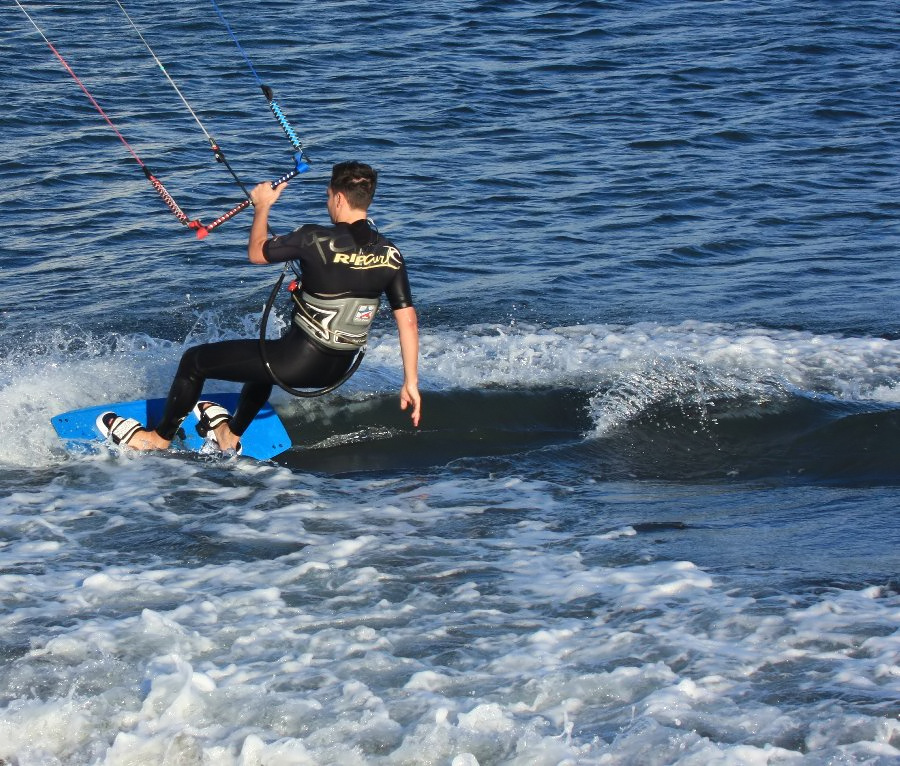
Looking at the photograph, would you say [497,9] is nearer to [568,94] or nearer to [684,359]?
[568,94]

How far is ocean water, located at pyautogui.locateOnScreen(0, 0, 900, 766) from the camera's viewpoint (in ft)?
14.3

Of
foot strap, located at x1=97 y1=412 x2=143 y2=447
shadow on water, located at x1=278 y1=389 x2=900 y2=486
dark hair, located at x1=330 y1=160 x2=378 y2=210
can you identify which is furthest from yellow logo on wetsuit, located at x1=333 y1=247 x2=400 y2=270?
foot strap, located at x1=97 y1=412 x2=143 y2=447

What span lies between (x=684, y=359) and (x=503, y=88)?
9.57 meters

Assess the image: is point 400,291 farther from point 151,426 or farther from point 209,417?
point 151,426

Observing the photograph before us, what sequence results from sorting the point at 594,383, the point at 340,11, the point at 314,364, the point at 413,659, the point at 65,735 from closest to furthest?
the point at 65,735
the point at 413,659
the point at 314,364
the point at 594,383
the point at 340,11

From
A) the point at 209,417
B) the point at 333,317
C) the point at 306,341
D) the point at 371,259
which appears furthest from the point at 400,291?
the point at 209,417

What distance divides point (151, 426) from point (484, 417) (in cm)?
236

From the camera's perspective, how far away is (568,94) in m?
17.8

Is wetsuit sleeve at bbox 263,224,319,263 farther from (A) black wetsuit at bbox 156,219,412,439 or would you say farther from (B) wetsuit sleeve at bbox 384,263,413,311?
(B) wetsuit sleeve at bbox 384,263,413,311

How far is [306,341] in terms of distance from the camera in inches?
264

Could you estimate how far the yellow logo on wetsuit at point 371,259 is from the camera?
20.9 ft

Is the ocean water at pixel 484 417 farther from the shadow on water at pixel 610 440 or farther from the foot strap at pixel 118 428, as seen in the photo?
the foot strap at pixel 118 428

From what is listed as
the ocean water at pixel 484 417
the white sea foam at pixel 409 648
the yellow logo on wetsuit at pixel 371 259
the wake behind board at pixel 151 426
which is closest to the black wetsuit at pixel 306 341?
the yellow logo on wetsuit at pixel 371 259

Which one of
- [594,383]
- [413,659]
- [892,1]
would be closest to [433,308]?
[594,383]
